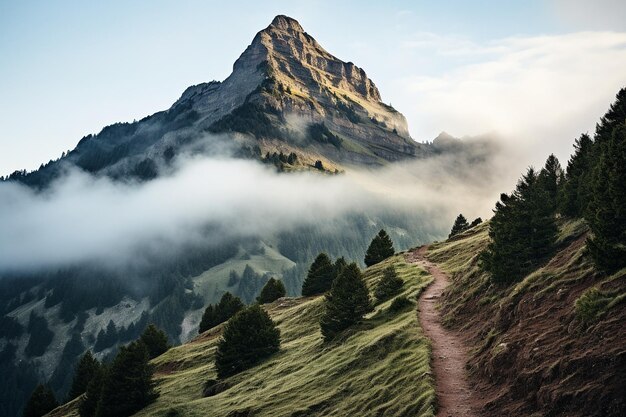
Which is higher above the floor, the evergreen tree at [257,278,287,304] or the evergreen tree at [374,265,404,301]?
the evergreen tree at [374,265,404,301]

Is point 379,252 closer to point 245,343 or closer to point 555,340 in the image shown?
point 245,343

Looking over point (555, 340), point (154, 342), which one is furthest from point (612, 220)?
point (154, 342)

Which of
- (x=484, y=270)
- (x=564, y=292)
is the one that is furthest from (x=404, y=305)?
(x=564, y=292)

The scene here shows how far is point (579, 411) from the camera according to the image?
68.8 feet

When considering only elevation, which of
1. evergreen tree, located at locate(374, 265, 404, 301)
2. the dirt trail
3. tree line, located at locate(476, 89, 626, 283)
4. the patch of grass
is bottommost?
the dirt trail

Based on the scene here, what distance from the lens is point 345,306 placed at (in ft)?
167

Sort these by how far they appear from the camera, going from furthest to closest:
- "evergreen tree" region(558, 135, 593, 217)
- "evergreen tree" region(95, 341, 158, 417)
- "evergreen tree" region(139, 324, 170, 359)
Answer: "evergreen tree" region(139, 324, 170, 359), "evergreen tree" region(95, 341, 158, 417), "evergreen tree" region(558, 135, 593, 217)

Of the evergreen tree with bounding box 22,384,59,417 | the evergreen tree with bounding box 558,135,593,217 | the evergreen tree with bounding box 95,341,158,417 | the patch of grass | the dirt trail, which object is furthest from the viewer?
the evergreen tree with bounding box 22,384,59,417

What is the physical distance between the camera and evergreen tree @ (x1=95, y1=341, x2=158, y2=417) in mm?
54438

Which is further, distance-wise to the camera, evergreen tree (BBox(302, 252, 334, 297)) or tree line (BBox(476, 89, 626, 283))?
evergreen tree (BBox(302, 252, 334, 297))

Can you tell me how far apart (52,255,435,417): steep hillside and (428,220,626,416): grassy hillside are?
4279mm

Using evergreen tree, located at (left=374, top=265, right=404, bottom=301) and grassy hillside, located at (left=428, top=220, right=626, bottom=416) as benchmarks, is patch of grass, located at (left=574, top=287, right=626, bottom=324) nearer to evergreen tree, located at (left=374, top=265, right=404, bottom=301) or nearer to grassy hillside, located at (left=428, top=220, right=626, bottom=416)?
grassy hillside, located at (left=428, top=220, right=626, bottom=416)

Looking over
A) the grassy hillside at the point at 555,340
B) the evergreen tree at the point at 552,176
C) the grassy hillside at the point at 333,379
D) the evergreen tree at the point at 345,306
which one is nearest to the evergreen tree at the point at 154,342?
the grassy hillside at the point at 333,379

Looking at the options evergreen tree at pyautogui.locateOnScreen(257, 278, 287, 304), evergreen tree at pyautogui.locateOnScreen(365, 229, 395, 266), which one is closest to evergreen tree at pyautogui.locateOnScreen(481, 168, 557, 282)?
evergreen tree at pyautogui.locateOnScreen(365, 229, 395, 266)
